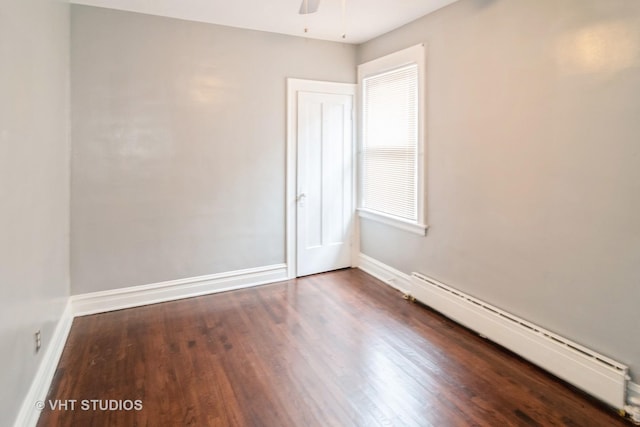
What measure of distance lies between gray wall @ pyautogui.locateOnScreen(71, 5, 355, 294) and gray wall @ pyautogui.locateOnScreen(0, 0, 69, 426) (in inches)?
13.5

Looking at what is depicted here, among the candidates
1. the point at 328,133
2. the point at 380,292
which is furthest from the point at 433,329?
the point at 328,133

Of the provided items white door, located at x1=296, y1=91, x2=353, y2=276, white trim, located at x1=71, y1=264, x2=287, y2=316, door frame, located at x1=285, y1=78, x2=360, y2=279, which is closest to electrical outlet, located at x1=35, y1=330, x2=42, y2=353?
white trim, located at x1=71, y1=264, x2=287, y2=316

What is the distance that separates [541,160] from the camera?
254 cm

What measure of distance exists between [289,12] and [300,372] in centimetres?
305

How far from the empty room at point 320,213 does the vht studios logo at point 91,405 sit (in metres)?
0.01

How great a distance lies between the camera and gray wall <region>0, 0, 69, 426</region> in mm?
1731

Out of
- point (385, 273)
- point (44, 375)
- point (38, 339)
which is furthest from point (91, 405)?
point (385, 273)

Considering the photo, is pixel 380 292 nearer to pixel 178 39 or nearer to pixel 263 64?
pixel 263 64

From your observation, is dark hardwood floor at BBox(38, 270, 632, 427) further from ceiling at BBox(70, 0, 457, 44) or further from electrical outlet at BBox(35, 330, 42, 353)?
ceiling at BBox(70, 0, 457, 44)

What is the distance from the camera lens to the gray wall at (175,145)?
3326 mm

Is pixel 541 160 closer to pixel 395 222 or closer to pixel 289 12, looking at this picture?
pixel 395 222

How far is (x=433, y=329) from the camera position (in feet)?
10.3

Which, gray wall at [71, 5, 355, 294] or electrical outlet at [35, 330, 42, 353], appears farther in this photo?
gray wall at [71, 5, 355, 294]

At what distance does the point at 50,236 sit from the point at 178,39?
7.03 ft
